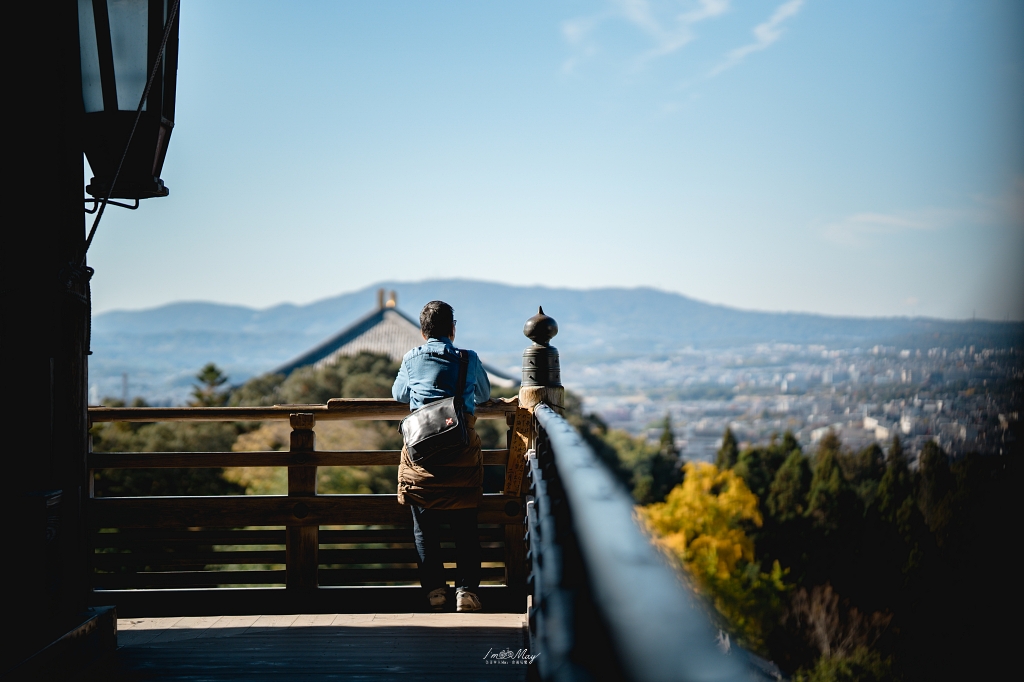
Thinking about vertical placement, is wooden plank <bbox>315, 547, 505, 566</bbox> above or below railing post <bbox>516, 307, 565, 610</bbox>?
below

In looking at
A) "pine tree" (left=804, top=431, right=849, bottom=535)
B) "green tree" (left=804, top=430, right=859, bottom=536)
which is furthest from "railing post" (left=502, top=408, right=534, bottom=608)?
"pine tree" (left=804, top=431, right=849, bottom=535)

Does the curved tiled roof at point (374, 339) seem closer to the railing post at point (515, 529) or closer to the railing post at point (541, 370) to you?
the railing post at point (515, 529)

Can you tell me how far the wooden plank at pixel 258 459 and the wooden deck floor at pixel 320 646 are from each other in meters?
0.83

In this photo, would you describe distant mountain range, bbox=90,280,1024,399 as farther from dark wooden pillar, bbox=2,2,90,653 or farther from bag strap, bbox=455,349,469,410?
dark wooden pillar, bbox=2,2,90,653

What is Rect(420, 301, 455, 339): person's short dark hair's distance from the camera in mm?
4234

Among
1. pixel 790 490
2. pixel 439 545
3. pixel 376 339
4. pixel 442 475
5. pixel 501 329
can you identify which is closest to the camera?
pixel 442 475

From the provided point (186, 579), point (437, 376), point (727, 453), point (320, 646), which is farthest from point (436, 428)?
point (727, 453)

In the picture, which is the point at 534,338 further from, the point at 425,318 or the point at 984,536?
the point at 984,536

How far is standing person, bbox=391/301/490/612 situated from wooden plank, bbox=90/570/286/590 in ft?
3.63

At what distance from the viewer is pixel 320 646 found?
4.00 m

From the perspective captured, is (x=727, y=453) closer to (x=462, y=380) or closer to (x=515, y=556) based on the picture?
(x=515, y=556)

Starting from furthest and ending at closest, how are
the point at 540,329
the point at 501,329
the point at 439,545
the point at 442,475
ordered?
the point at 501,329 < the point at 540,329 < the point at 439,545 < the point at 442,475

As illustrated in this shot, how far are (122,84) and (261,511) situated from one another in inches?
92.8

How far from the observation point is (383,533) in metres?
4.95
